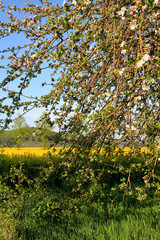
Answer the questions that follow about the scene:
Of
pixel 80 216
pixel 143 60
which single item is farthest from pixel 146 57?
pixel 80 216

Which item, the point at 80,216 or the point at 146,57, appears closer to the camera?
the point at 146,57

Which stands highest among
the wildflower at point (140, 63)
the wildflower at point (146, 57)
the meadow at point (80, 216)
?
the wildflower at point (146, 57)

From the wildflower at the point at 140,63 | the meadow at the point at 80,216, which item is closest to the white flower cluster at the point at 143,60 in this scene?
the wildflower at the point at 140,63

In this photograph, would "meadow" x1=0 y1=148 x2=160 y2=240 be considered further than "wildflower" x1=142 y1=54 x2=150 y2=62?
Yes

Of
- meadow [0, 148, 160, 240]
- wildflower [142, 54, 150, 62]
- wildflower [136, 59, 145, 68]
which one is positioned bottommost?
meadow [0, 148, 160, 240]

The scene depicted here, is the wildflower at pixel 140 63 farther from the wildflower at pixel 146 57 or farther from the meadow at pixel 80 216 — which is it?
the meadow at pixel 80 216

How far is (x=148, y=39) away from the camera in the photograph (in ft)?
9.81

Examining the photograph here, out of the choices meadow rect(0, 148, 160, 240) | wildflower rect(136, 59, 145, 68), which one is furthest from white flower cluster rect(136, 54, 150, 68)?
meadow rect(0, 148, 160, 240)

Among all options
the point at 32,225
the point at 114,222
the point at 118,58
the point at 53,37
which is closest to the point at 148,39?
the point at 118,58

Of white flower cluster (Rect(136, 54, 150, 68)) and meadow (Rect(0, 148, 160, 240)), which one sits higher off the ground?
white flower cluster (Rect(136, 54, 150, 68))

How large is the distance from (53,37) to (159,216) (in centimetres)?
284

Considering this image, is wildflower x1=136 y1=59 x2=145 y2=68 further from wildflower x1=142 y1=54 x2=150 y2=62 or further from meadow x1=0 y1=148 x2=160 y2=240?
meadow x1=0 y1=148 x2=160 y2=240

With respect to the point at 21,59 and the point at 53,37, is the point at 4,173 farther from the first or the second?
the point at 53,37

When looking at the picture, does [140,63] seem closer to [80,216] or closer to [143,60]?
[143,60]
